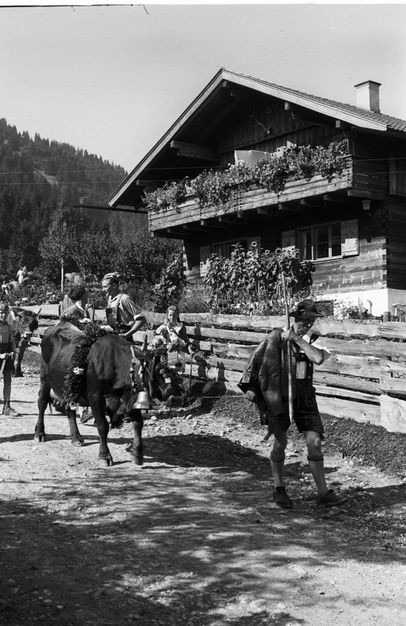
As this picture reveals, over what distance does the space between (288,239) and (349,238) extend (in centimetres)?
234

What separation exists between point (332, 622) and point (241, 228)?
61.0 feet

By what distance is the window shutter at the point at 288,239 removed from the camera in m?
20.6

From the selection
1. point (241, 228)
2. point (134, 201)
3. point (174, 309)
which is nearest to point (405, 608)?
point (174, 309)

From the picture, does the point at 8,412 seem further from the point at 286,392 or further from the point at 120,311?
the point at 286,392

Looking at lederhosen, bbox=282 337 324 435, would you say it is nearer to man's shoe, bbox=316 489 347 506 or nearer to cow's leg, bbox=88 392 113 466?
man's shoe, bbox=316 489 347 506

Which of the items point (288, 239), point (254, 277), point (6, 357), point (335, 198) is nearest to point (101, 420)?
point (6, 357)

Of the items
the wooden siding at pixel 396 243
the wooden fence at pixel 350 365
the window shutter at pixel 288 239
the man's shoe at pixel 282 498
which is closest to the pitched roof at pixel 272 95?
the wooden siding at pixel 396 243

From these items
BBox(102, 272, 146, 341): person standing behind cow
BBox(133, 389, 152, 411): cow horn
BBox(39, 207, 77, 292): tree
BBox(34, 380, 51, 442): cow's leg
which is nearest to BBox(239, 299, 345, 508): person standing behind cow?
BBox(133, 389, 152, 411): cow horn

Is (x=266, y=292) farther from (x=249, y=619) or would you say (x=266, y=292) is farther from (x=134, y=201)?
(x=249, y=619)

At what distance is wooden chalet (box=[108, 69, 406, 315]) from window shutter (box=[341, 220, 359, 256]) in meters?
0.03

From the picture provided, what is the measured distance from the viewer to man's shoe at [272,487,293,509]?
6.78 metres

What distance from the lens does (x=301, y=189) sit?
59.9 ft

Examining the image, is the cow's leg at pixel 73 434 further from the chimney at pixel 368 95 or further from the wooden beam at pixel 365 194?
the chimney at pixel 368 95

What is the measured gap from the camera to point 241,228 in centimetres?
2247
